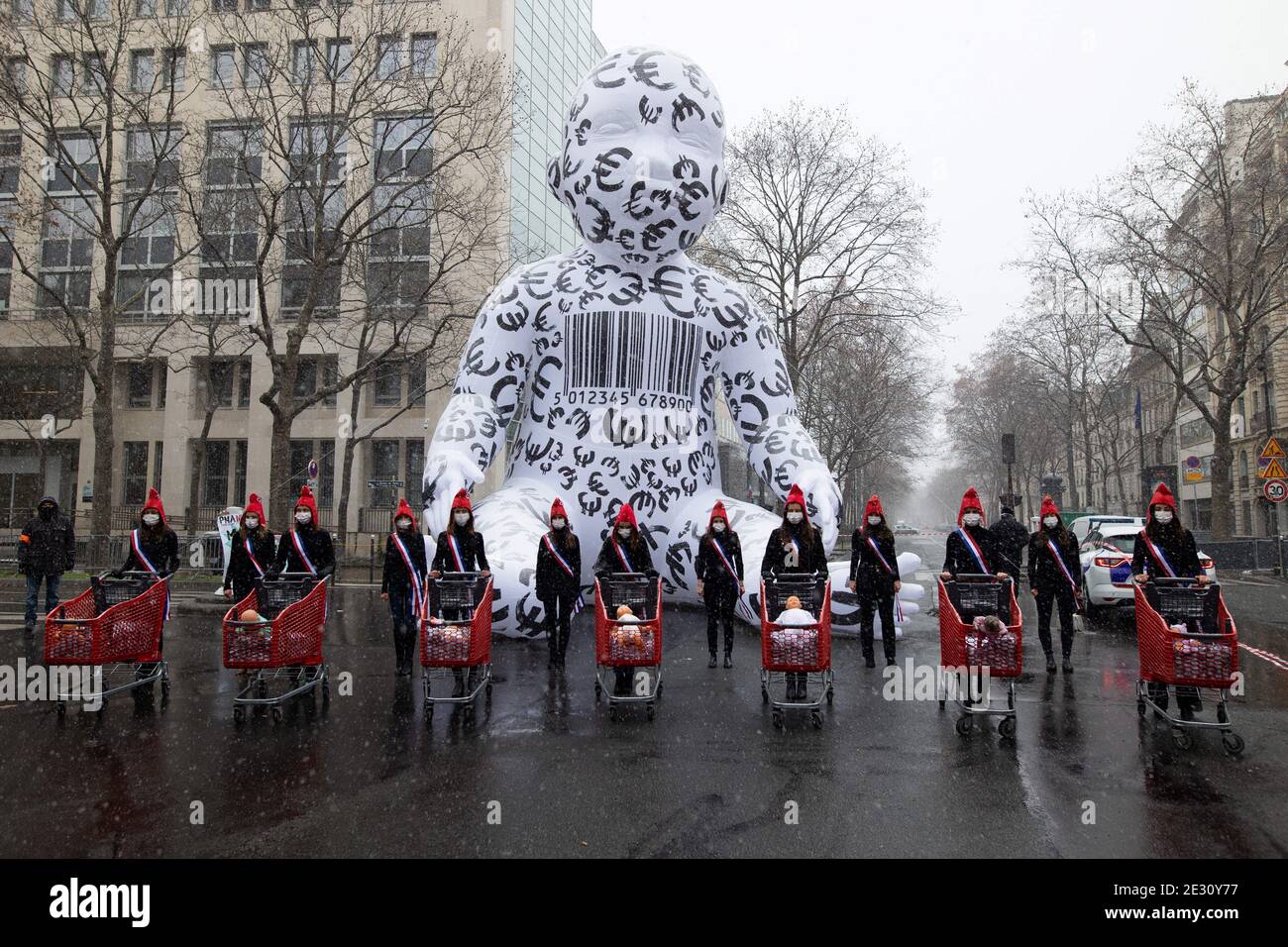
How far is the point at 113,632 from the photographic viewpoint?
576 centimetres

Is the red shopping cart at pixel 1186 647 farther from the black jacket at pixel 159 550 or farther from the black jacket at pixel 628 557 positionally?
the black jacket at pixel 159 550

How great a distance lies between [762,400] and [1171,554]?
3.54 meters

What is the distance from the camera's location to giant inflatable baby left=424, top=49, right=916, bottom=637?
7160 mm

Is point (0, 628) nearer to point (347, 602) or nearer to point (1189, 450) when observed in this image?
point (347, 602)

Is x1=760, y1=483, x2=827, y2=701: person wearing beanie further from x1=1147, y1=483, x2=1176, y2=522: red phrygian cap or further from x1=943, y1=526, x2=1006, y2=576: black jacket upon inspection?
x1=1147, y1=483, x2=1176, y2=522: red phrygian cap

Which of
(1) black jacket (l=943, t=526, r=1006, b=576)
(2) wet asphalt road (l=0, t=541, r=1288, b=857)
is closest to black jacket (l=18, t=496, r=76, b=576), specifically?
(2) wet asphalt road (l=0, t=541, r=1288, b=857)

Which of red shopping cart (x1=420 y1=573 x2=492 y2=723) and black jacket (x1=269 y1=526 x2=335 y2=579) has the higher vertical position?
black jacket (x1=269 y1=526 x2=335 y2=579)

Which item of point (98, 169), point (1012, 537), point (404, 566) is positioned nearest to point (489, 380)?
point (404, 566)

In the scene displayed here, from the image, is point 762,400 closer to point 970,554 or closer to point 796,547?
point 796,547

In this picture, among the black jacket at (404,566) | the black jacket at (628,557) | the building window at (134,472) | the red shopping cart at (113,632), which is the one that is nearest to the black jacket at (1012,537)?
the black jacket at (628,557)

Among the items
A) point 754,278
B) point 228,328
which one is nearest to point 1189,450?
point 754,278

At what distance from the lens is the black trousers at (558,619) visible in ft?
21.9

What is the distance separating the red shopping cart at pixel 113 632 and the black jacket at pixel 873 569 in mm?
5301

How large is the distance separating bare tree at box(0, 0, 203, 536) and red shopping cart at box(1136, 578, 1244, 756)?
15.6 meters
